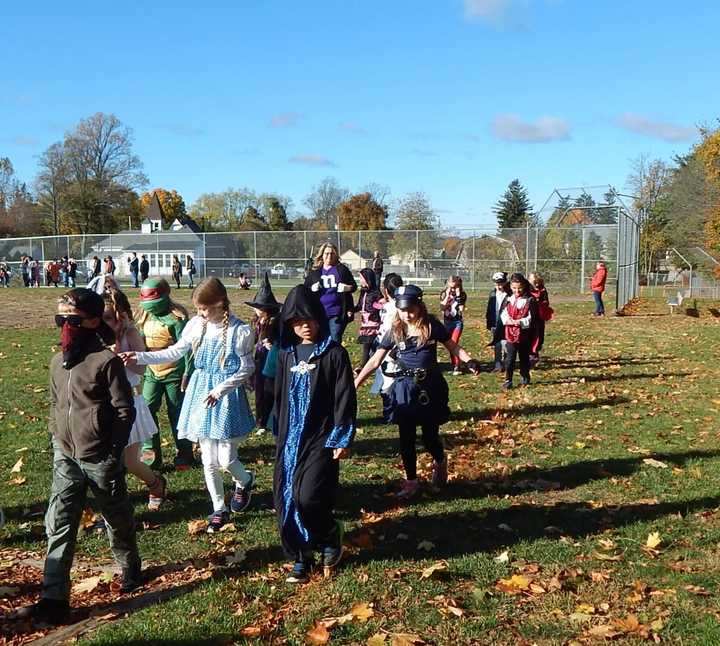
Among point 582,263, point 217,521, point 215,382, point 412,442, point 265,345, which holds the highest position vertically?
point 582,263

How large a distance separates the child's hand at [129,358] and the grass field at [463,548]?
1.25 m

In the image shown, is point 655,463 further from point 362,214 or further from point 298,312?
point 362,214

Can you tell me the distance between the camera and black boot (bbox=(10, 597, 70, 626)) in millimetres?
4332

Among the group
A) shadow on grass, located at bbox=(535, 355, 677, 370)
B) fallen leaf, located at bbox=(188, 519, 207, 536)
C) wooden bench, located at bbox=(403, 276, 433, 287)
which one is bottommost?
fallen leaf, located at bbox=(188, 519, 207, 536)

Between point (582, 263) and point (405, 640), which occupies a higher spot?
point (582, 263)

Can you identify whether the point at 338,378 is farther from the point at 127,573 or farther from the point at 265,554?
the point at 127,573

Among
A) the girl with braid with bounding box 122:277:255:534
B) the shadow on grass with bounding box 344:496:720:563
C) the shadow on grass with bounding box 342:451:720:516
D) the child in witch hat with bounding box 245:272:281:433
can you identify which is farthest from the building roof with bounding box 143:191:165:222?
the shadow on grass with bounding box 344:496:720:563

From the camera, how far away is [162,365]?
7223mm

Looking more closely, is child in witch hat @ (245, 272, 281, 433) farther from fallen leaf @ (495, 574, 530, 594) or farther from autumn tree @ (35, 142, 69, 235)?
autumn tree @ (35, 142, 69, 235)

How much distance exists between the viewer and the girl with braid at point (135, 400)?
5.70m

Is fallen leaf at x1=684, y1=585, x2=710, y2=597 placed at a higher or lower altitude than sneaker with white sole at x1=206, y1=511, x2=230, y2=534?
lower

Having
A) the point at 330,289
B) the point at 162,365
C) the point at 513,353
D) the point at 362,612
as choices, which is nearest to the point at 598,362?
the point at 513,353

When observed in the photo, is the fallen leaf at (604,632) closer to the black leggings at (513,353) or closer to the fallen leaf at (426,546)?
the fallen leaf at (426,546)

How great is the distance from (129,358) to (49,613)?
1.88m
